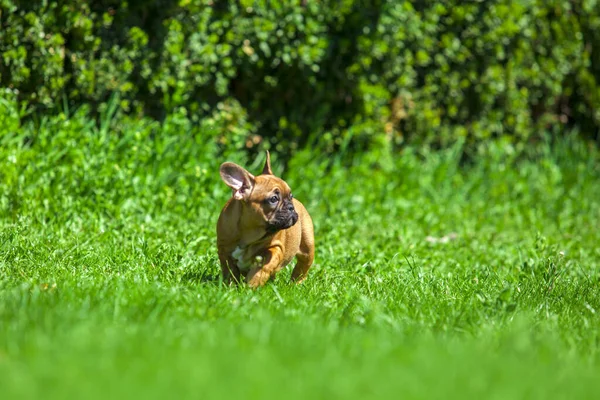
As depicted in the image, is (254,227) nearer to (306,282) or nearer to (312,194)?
(306,282)

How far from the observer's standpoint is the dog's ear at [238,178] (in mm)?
5000

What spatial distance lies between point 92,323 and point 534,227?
5656 mm

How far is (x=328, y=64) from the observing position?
883 centimetres

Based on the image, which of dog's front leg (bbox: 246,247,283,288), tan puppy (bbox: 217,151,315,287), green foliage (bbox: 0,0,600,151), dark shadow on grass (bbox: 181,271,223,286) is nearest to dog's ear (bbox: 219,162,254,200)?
tan puppy (bbox: 217,151,315,287)

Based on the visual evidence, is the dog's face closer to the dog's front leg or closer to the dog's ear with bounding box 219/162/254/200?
the dog's ear with bounding box 219/162/254/200

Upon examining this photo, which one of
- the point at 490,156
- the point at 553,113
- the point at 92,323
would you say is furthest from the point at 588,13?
the point at 92,323

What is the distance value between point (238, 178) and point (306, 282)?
75 cm

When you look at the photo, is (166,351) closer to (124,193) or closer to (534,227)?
(124,193)

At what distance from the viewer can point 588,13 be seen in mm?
10836

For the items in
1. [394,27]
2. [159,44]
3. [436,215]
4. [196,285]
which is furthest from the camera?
[394,27]

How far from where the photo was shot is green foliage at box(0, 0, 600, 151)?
722 centimetres

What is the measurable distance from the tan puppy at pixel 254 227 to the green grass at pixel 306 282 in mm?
179

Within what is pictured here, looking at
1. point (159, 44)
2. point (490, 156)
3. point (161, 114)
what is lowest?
point (490, 156)

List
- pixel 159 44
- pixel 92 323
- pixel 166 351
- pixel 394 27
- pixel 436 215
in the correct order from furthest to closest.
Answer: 1. pixel 394 27
2. pixel 436 215
3. pixel 159 44
4. pixel 92 323
5. pixel 166 351
